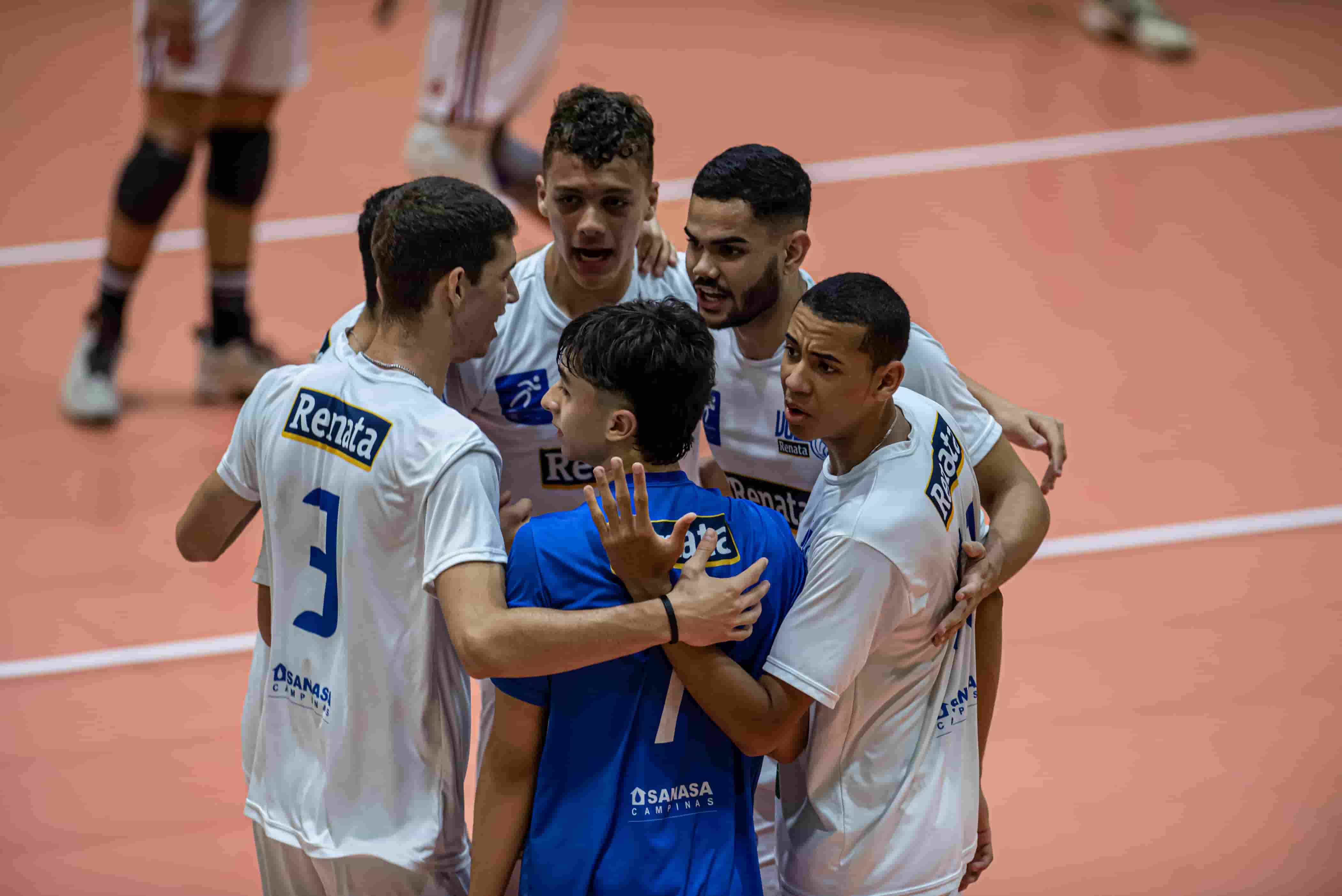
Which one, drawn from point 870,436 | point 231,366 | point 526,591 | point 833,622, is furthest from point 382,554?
point 231,366

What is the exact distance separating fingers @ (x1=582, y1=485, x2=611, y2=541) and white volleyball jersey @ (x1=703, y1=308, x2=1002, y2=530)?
0.92 metres

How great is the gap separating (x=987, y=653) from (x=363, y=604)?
140 cm

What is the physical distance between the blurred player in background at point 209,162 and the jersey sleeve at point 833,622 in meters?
5.37

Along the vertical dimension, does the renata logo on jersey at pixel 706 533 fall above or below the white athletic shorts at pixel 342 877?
above

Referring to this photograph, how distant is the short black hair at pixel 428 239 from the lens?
3076 mm

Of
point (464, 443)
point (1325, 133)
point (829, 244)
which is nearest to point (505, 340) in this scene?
point (464, 443)

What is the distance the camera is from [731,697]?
2.77 m

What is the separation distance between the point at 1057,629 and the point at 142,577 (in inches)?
153

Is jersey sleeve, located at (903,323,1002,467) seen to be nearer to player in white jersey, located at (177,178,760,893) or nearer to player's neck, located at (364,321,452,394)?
player in white jersey, located at (177,178,760,893)

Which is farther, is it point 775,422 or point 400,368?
point 775,422

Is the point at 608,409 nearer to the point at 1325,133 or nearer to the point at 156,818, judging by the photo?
the point at 156,818

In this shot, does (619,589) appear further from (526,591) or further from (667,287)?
(667,287)

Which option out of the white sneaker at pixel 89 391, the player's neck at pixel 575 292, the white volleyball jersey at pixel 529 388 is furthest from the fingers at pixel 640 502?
the white sneaker at pixel 89 391

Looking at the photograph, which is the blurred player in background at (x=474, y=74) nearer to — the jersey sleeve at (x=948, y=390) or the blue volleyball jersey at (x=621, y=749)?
the jersey sleeve at (x=948, y=390)
